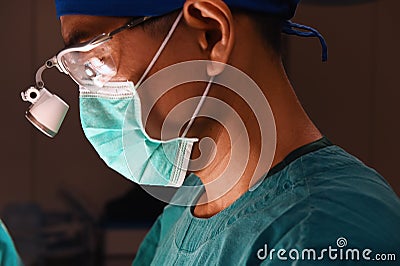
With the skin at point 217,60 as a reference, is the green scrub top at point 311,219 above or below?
below

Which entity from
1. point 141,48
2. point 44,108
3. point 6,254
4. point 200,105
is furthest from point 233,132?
point 6,254

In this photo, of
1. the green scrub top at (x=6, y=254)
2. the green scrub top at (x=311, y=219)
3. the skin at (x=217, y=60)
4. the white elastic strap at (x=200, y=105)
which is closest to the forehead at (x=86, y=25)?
the skin at (x=217, y=60)

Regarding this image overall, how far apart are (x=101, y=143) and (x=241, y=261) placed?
30 cm

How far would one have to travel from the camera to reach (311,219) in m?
0.73

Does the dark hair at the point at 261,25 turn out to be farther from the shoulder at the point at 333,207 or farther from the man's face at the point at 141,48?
the shoulder at the point at 333,207

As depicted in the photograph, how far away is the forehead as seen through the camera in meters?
0.83

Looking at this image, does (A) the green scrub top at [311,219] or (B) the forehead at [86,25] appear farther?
(B) the forehead at [86,25]

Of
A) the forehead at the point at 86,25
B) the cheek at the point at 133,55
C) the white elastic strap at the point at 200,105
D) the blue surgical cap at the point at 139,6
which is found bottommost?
the white elastic strap at the point at 200,105

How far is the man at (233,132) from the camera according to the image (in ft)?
2.42

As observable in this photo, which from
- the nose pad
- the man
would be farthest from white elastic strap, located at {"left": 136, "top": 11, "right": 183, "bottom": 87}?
the nose pad

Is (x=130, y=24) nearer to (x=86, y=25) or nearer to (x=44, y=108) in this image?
(x=86, y=25)

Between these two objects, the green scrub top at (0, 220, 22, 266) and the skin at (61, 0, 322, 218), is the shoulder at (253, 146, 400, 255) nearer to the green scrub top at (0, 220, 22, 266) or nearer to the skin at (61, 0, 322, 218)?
the skin at (61, 0, 322, 218)

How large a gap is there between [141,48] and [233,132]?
168mm

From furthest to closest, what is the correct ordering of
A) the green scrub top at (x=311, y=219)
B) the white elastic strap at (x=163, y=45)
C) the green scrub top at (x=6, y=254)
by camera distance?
the green scrub top at (x=6, y=254)
the white elastic strap at (x=163, y=45)
the green scrub top at (x=311, y=219)
